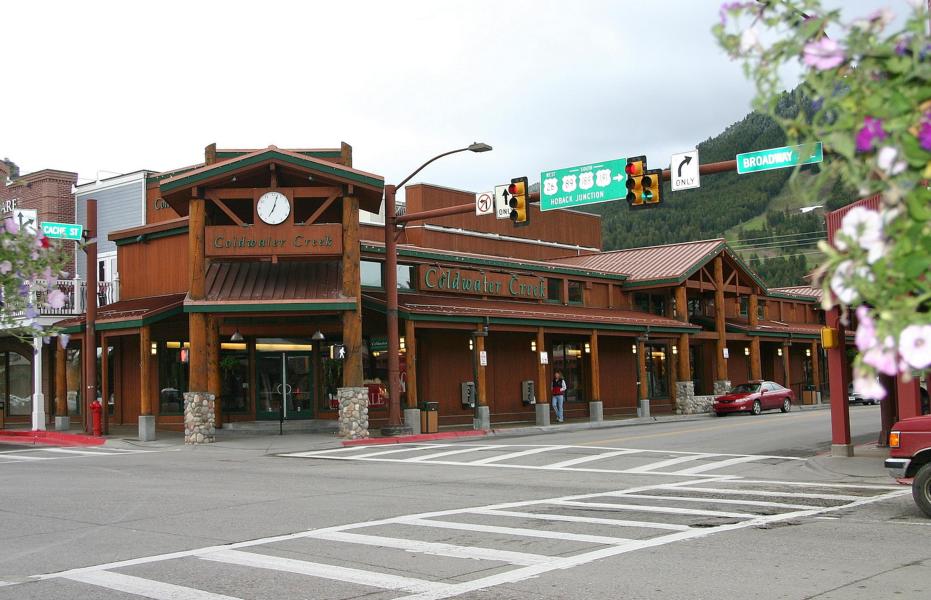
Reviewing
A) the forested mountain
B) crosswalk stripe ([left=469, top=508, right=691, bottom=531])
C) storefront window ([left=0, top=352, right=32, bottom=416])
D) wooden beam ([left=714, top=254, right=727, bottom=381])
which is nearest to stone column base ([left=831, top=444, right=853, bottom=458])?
crosswalk stripe ([left=469, top=508, right=691, bottom=531])

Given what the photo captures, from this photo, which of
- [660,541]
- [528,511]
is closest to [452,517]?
[528,511]

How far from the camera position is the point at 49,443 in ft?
93.9

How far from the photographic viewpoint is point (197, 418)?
25.8m

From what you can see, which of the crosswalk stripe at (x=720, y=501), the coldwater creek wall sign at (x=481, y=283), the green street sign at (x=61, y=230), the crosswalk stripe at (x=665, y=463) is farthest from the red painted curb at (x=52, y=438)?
the crosswalk stripe at (x=720, y=501)

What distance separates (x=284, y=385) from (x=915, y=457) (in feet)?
73.5

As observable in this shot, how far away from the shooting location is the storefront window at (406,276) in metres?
32.8

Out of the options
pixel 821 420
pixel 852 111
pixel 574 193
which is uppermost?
pixel 574 193

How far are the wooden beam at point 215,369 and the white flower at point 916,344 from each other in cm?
2682

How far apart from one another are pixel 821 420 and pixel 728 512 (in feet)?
69.5

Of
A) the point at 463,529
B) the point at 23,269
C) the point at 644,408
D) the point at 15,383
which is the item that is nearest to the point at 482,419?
the point at 644,408

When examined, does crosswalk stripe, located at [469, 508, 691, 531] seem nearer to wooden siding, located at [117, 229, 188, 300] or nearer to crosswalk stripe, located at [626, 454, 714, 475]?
crosswalk stripe, located at [626, 454, 714, 475]

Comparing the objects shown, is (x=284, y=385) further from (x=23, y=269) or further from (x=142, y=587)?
(x=23, y=269)

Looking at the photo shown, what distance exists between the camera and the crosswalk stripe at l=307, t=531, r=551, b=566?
9.05 metres

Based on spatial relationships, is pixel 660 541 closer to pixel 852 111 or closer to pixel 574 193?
pixel 852 111
